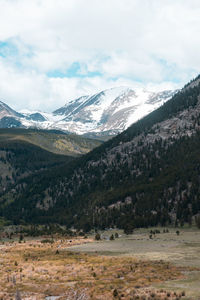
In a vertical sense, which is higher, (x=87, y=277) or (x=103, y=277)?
(x=103, y=277)

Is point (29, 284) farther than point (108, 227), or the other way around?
point (108, 227)

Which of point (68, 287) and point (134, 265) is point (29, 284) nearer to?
point (68, 287)

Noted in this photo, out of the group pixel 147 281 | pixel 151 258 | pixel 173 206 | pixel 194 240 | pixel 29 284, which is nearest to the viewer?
pixel 147 281

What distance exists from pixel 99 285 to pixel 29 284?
14887 millimetres

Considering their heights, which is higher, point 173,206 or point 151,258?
point 173,206

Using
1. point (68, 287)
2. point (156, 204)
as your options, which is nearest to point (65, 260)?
point (68, 287)

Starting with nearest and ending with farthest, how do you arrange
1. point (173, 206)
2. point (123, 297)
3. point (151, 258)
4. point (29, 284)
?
1. point (123, 297)
2. point (29, 284)
3. point (151, 258)
4. point (173, 206)

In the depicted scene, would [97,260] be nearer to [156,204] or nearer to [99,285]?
[99,285]

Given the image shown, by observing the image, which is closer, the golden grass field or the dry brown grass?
the golden grass field

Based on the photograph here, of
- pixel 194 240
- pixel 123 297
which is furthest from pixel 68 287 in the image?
pixel 194 240

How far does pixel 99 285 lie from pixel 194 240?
68292mm

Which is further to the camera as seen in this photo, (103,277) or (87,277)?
(87,277)

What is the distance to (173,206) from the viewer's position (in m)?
→ 190

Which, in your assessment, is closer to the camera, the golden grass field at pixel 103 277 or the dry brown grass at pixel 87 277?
the golden grass field at pixel 103 277
